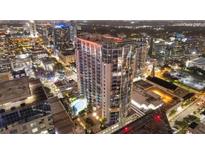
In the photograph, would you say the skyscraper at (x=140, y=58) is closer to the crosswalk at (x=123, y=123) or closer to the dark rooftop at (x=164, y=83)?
the dark rooftop at (x=164, y=83)

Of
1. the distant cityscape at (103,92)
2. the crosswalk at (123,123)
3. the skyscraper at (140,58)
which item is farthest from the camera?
the skyscraper at (140,58)

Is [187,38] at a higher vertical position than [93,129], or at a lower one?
higher

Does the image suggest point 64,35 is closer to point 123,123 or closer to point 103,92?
point 103,92

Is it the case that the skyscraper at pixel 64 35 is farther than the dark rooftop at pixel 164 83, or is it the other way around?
the skyscraper at pixel 64 35

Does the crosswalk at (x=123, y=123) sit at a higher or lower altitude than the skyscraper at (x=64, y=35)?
lower

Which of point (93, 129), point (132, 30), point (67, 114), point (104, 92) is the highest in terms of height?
point (132, 30)

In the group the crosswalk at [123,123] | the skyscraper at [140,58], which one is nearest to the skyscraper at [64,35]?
the skyscraper at [140,58]

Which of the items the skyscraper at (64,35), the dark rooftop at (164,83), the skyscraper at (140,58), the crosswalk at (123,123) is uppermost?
the skyscraper at (64,35)

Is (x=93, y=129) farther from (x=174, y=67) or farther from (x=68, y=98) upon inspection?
(x=174, y=67)

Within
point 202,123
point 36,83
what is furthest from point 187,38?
point 36,83
